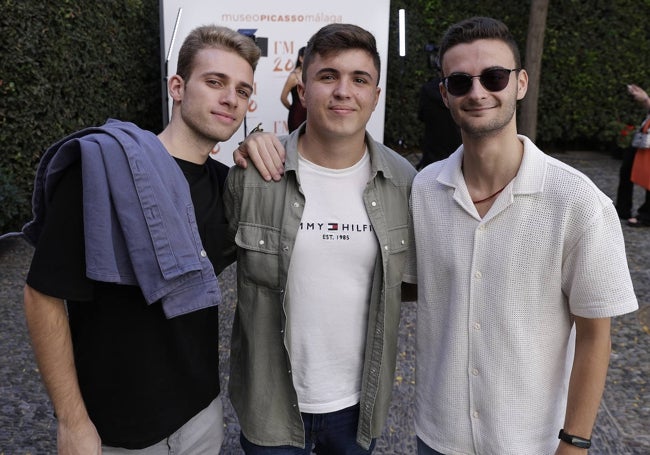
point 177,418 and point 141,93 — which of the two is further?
point 141,93

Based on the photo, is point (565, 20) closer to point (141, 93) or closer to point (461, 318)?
point (141, 93)

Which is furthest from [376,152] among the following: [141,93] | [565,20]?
[565,20]

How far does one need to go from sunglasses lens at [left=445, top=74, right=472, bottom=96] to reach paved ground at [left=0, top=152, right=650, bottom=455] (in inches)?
85.7

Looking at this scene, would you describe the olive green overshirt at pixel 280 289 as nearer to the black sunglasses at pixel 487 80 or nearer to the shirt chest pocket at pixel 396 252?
the shirt chest pocket at pixel 396 252

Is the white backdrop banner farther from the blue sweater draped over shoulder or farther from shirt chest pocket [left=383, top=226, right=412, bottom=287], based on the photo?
the blue sweater draped over shoulder

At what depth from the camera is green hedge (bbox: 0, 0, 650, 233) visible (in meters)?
6.24

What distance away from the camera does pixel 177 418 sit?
200 cm

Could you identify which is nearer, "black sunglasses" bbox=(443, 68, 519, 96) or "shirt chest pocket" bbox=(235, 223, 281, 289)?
"black sunglasses" bbox=(443, 68, 519, 96)

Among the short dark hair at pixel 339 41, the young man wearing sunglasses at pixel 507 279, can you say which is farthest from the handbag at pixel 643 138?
the short dark hair at pixel 339 41

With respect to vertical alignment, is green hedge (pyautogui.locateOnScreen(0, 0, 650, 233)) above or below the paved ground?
above

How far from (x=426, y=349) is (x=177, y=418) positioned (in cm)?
90

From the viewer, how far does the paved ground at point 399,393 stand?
11.2 ft

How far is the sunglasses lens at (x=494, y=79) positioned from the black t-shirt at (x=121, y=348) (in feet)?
4.02

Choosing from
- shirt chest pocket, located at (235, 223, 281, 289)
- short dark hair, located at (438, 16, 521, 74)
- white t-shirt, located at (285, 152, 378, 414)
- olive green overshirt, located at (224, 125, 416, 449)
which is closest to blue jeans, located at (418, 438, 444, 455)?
olive green overshirt, located at (224, 125, 416, 449)
